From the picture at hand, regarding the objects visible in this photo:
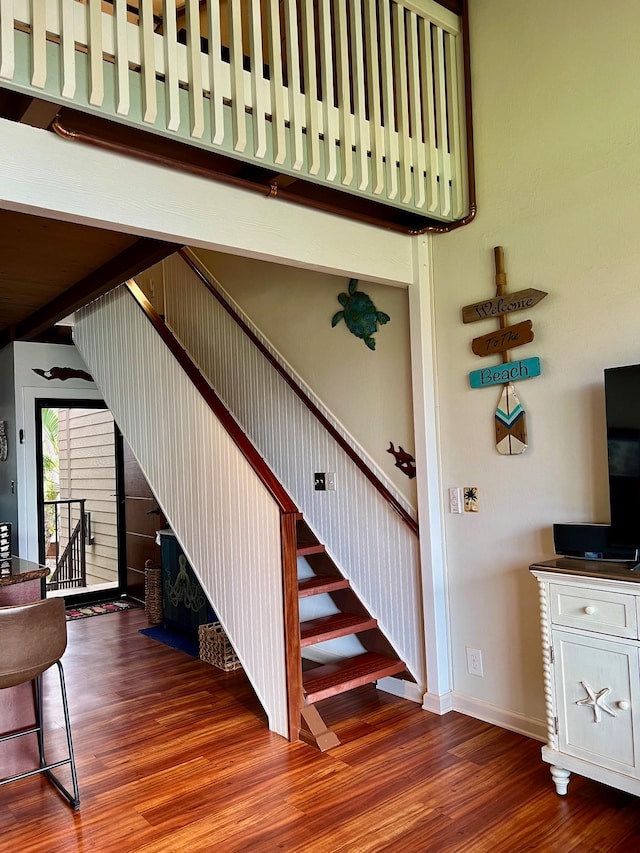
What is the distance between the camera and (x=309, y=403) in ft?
14.2

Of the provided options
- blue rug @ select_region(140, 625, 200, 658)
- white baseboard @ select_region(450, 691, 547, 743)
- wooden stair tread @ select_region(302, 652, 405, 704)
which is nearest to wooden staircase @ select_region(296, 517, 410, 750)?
wooden stair tread @ select_region(302, 652, 405, 704)

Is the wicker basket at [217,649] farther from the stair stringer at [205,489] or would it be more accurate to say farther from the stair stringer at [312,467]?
the stair stringer at [312,467]

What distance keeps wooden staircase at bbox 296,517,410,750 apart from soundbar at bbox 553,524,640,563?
135cm

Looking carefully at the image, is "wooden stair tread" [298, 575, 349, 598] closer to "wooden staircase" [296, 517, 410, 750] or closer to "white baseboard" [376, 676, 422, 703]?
"wooden staircase" [296, 517, 410, 750]

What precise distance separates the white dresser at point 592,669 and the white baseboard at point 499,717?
1.49ft

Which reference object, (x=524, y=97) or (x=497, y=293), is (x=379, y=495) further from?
(x=524, y=97)

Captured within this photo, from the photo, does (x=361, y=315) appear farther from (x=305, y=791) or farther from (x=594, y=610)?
(x=305, y=791)

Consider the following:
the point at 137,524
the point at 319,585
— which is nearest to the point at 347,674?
the point at 319,585

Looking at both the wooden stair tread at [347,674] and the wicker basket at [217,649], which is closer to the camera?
the wooden stair tread at [347,674]

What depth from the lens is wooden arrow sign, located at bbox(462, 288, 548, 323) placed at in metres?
3.01

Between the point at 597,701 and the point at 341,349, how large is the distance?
247 centimetres

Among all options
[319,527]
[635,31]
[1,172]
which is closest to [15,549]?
[319,527]

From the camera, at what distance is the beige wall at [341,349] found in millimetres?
3705

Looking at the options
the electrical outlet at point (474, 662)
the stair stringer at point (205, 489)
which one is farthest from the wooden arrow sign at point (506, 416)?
the stair stringer at point (205, 489)
